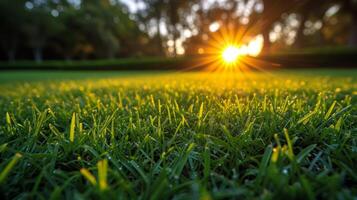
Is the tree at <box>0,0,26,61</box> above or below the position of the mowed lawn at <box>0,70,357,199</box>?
above

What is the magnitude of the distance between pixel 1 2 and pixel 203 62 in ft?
103

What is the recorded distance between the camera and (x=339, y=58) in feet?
37.4

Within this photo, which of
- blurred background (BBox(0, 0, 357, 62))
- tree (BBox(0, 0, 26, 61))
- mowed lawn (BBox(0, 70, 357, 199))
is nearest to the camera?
mowed lawn (BBox(0, 70, 357, 199))

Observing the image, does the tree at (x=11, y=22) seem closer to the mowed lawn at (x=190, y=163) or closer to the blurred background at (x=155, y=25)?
the blurred background at (x=155, y=25)

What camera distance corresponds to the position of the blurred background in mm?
19742

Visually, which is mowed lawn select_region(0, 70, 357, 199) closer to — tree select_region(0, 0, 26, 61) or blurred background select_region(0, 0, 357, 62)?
blurred background select_region(0, 0, 357, 62)

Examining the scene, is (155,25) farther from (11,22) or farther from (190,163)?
(190,163)

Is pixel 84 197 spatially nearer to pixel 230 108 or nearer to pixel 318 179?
pixel 318 179

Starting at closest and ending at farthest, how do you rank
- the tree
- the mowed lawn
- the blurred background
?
the mowed lawn
the blurred background
the tree

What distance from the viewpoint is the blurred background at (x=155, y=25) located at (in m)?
19.7

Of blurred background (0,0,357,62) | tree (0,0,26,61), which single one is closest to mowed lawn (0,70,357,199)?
blurred background (0,0,357,62)

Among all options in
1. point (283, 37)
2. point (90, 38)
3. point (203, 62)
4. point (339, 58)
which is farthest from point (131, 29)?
point (339, 58)

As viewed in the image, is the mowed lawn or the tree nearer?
the mowed lawn

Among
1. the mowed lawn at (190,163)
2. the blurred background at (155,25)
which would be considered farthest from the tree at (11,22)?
the mowed lawn at (190,163)
